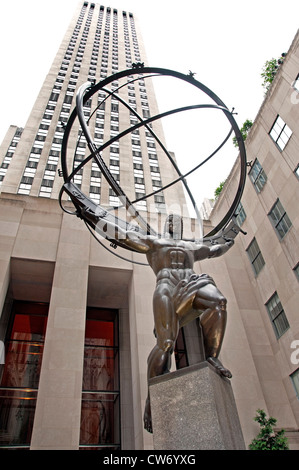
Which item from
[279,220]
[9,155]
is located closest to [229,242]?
[279,220]

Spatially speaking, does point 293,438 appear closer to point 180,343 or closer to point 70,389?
point 180,343

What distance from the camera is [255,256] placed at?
624 inches

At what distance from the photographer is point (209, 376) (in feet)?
13.9

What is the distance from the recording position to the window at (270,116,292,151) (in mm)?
14289

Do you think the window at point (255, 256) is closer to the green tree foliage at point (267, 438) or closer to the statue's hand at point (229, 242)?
the green tree foliage at point (267, 438)

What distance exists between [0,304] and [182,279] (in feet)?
29.7

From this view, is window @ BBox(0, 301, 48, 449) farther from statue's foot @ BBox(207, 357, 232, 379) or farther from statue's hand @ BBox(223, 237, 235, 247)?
statue's hand @ BBox(223, 237, 235, 247)

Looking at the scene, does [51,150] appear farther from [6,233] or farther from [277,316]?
[277,316]

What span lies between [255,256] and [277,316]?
11.2 feet

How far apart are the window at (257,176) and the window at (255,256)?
2828 millimetres

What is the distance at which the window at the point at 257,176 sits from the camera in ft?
52.0

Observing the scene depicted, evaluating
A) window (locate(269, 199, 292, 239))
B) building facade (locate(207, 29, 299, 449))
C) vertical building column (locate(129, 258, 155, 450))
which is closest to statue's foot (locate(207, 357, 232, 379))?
vertical building column (locate(129, 258, 155, 450))

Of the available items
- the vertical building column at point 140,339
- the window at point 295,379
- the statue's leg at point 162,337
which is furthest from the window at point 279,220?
the statue's leg at point 162,337

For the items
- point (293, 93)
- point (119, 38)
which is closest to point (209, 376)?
point (293, 93)
